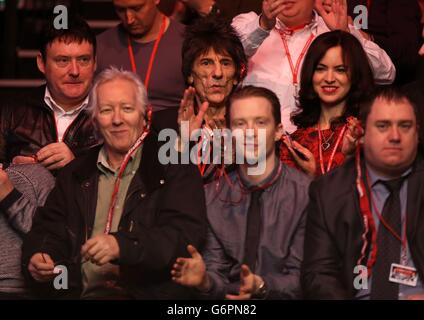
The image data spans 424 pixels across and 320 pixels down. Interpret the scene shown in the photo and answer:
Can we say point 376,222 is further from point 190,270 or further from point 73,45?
point 73,45

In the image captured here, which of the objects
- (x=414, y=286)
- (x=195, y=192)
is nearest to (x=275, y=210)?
(x=195, y=192)

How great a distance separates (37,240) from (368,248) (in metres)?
1.12

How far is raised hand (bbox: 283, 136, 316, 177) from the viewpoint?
3781 mm

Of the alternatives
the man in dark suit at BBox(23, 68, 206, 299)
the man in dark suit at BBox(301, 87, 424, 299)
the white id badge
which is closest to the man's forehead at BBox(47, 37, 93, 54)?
the man in dark suit at BBox(23, 68, 206, 299)

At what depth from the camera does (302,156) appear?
3811mm

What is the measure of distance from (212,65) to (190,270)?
0.89 meters

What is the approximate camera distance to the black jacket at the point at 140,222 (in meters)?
3.58

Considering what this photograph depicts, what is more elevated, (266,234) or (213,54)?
(213,54)

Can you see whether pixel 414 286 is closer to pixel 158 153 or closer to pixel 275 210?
pixel 275 210

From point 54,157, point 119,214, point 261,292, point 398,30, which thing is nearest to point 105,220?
point 119,214

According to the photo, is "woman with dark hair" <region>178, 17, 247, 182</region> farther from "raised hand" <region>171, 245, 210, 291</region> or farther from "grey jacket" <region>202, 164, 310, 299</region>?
"raised hand" <region>171, 245, 210, 291</region>

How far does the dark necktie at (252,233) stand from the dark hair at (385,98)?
0.45m

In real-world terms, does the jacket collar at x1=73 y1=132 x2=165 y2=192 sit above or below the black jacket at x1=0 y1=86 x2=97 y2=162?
below

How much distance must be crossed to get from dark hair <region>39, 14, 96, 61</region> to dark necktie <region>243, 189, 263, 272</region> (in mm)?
1029
